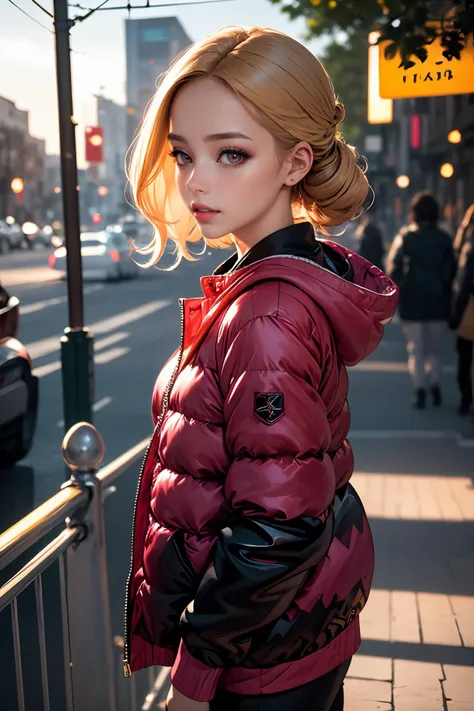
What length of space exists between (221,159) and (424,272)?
263 inches

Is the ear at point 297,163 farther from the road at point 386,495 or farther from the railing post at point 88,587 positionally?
the road at point 386,495

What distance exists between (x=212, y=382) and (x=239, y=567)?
0.32 metres

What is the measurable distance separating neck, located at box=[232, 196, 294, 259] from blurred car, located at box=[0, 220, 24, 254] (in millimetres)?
1100

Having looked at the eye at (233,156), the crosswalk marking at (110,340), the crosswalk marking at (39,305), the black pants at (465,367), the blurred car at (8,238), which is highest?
the eye at (233,156)

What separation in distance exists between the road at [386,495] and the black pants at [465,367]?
215 millimetres

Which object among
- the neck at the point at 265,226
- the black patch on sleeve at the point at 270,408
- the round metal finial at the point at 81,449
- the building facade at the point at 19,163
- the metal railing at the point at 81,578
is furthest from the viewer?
the building facade at the point at 19,163

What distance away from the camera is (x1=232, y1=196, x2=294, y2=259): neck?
1790 mm

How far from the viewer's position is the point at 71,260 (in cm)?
372

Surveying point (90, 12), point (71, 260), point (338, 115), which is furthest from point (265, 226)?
point (71, 260)

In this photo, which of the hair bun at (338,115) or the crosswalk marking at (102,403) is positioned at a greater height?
the hair bun at (338,115)

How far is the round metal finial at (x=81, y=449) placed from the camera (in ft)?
7.55

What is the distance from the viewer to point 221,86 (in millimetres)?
1647

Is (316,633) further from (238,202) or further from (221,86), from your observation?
(221,86)

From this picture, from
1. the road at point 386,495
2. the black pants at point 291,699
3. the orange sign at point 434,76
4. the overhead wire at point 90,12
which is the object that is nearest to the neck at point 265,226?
the black pants at point 291,699
